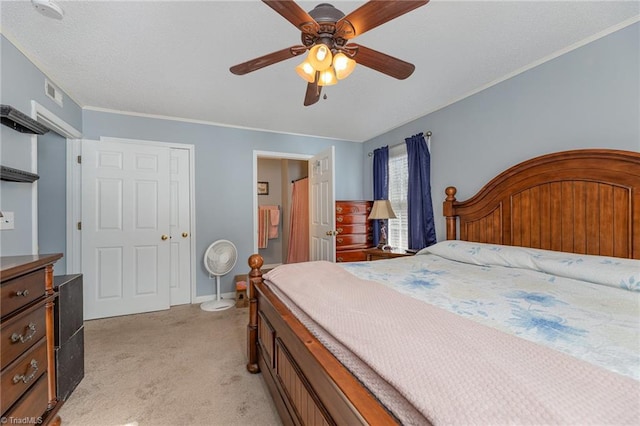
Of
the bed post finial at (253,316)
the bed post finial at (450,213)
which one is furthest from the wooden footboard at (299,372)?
the bed post finial at (450,213)

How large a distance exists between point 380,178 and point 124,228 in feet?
10.9

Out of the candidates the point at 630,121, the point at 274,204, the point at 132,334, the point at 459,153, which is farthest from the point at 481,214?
the point at 274,204

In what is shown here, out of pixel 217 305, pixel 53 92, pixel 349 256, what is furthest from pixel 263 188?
pixel 53 92

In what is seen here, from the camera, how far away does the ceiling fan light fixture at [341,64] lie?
1.37 metres

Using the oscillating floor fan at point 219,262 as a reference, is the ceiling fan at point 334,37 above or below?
above

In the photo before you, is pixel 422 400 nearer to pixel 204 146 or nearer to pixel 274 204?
pixel 204 146

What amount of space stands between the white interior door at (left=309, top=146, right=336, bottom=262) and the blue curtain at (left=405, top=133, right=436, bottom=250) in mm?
955

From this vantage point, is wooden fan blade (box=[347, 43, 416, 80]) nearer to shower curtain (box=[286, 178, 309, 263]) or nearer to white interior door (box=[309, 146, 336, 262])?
white interior door (box=[309, 146, 336, 262])

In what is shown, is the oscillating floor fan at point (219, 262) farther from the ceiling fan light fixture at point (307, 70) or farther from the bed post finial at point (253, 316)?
the ceiling fan light fixture at point (307, 70)

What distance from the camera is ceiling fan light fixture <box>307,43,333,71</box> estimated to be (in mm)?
1268

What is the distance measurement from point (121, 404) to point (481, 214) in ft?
10.2

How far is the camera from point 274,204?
6.04 metres

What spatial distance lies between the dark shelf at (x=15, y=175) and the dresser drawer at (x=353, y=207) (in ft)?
9.43

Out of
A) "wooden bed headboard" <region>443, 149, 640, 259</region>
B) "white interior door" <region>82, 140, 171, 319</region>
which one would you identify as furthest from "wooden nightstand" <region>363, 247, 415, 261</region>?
"white interior door" <region>82, 140, 171, 319</region>
